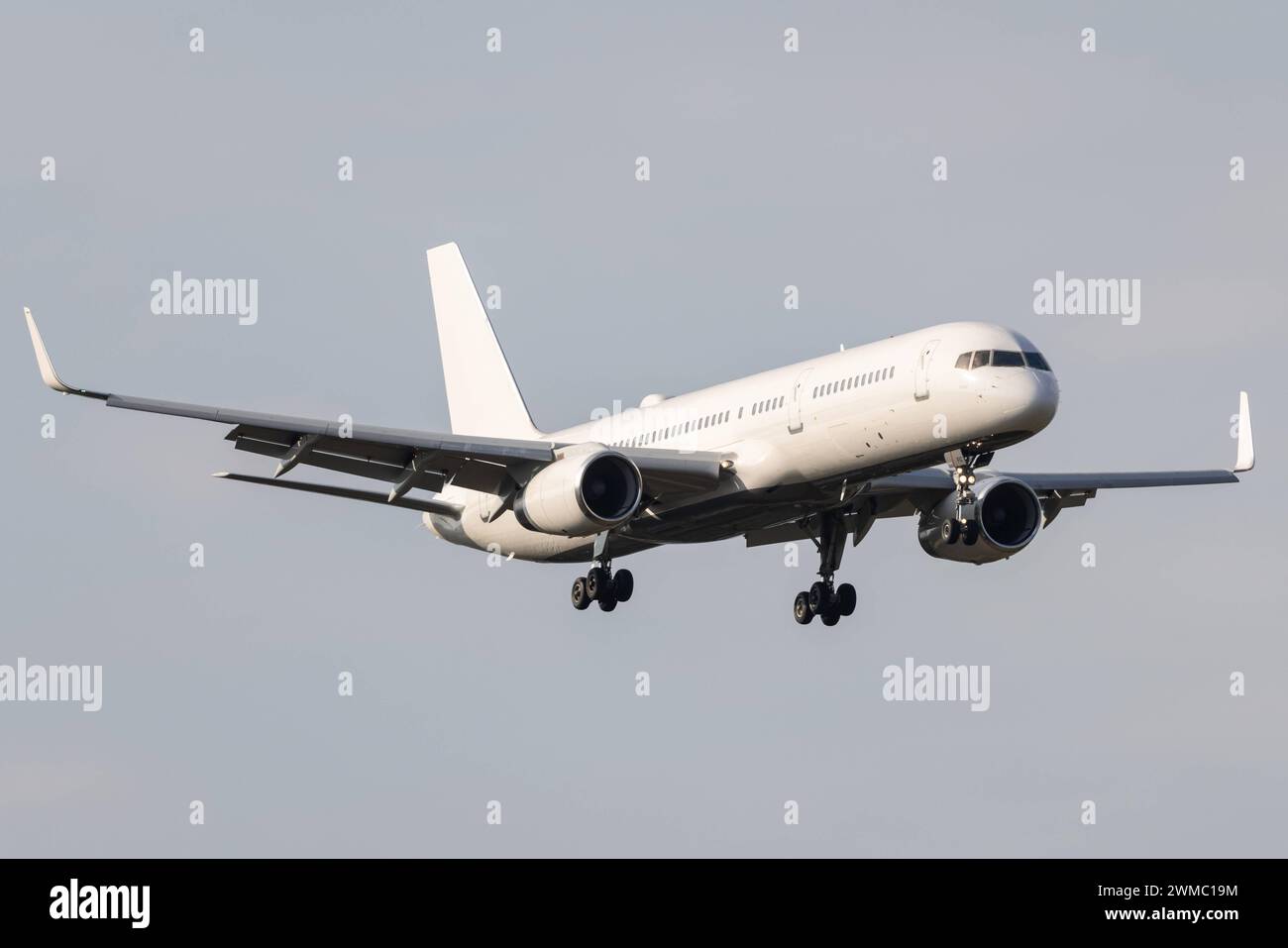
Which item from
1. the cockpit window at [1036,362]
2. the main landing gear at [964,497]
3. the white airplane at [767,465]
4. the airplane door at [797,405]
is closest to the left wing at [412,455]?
the white airplane at [767,465]

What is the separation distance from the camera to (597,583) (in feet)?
197

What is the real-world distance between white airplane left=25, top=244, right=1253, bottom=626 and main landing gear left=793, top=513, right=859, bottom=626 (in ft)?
0.16

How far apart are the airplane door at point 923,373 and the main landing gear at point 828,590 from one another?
33.2 ft

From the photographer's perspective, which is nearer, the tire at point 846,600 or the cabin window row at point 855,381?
the cabin window row at point 855,381

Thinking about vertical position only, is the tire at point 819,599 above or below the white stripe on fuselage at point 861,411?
below

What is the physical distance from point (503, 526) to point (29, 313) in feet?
51.6

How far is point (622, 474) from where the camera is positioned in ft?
181

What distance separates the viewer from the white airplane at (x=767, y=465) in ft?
169

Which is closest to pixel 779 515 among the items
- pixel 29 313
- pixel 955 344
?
pixel 955 344

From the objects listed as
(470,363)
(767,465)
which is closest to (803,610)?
(767,465)

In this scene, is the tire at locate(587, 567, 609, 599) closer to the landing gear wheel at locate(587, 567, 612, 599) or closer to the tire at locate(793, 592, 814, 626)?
the landing gear wheel at locate(587, 567, 612, 599)

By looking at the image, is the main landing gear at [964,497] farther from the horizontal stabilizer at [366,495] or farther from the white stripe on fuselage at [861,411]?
the horizontal stabilizer at [366,495]

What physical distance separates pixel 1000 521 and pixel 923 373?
9.29m

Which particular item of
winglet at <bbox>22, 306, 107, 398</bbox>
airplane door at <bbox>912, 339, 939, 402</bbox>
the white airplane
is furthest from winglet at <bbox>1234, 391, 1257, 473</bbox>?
winglet at <bbox>22, 306, 107, 398</bbox>
